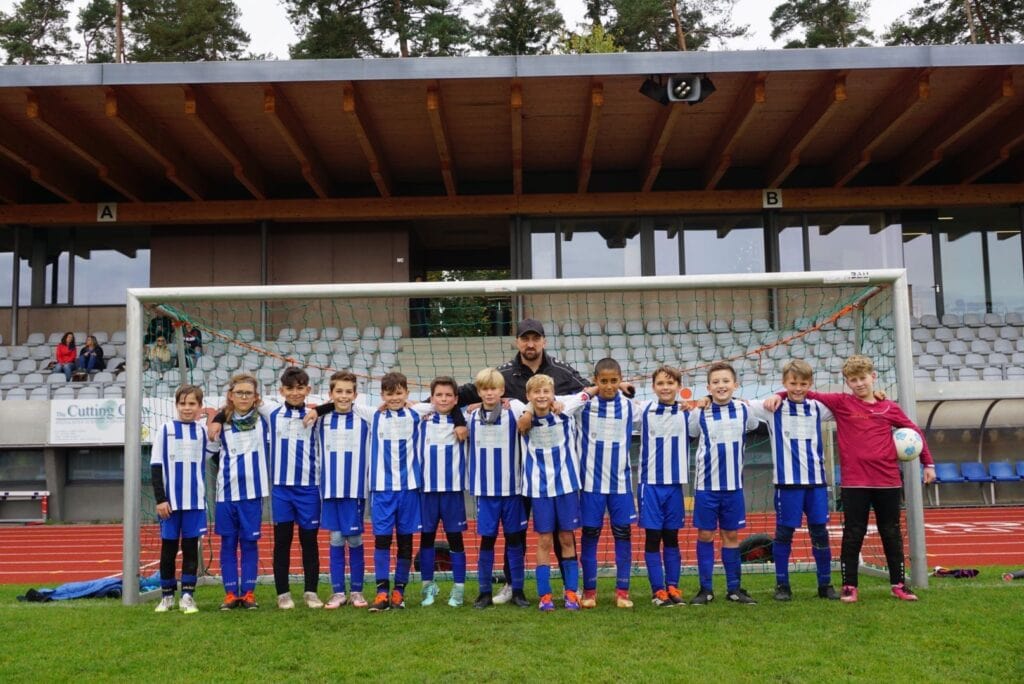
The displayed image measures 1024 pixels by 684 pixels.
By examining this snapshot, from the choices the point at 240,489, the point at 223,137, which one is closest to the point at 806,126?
the point at 223,137

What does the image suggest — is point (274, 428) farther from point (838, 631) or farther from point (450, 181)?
point (450, 181)

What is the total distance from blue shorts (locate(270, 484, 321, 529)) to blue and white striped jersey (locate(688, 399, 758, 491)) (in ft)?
8.25

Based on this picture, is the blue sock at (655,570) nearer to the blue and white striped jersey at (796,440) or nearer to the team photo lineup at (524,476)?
the team photo lineup at (524,476)

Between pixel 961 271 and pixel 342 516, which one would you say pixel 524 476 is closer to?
pixel 342 516

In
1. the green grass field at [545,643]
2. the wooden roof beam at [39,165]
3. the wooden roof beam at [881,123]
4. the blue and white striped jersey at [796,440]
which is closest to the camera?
the green grass field at [545,643]

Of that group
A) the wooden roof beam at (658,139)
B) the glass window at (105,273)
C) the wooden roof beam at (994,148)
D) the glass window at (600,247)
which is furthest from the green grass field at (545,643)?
the glass window at (105,273)

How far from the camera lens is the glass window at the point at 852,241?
15.8 meters

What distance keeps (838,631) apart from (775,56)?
8999mm

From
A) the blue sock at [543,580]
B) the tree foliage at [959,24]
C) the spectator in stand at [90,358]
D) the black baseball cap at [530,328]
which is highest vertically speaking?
the tree foliage at [959,24]

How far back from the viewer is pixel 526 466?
5.39 meters

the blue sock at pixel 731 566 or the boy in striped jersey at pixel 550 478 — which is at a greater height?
the boy in striped jersey at pixel 550 478

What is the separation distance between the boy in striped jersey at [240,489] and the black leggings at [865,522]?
3794 millimetres

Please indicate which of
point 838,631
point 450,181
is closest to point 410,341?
point 450,181

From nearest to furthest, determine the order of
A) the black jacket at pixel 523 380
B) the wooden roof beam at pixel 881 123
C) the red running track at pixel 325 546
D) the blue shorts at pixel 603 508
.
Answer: the blue shorts at pixel 603 508, the black jacket at pixel 523 380, the red running track at pixel 325 546, the wooden roof beam at pixel 881 123
